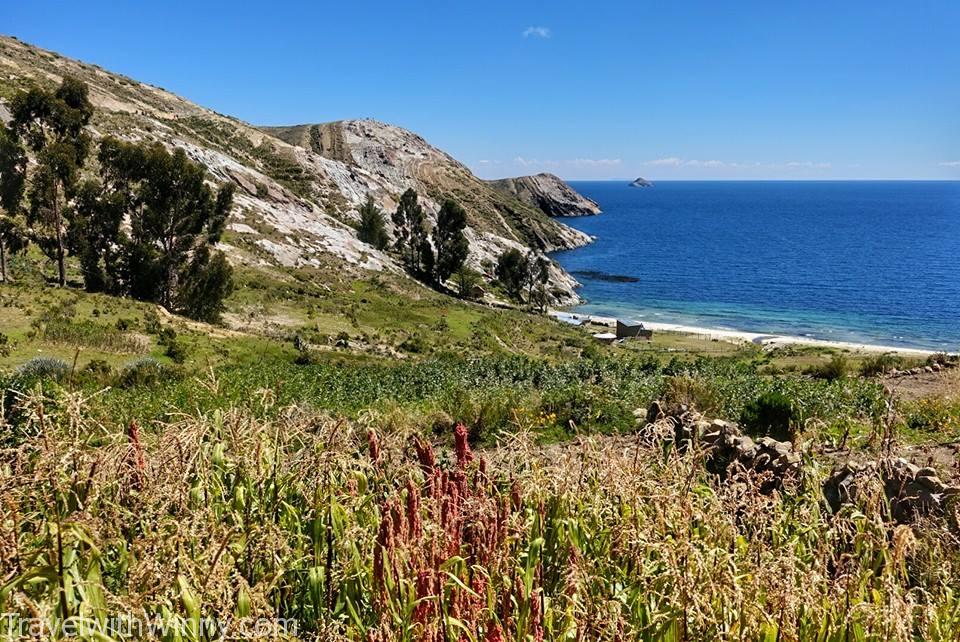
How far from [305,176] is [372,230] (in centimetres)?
2341

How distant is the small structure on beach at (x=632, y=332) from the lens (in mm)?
65625

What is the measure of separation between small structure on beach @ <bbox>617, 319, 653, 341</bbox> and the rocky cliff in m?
33.0

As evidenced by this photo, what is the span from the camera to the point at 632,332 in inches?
2586

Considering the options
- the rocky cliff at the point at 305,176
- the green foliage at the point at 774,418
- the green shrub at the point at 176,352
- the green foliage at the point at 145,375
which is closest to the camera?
the green foliage at the point at 774,418

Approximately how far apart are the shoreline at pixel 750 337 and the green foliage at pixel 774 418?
54674mm

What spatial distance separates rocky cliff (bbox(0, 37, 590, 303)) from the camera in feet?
245

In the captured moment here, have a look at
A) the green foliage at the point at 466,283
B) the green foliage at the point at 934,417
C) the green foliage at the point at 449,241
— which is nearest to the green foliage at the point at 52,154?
the green foliage at the point at 934,417

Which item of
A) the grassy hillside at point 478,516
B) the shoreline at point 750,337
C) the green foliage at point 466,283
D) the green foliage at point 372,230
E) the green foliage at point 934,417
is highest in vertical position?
the green foliage at point 372,230

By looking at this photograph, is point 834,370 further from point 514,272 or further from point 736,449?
point 514,272

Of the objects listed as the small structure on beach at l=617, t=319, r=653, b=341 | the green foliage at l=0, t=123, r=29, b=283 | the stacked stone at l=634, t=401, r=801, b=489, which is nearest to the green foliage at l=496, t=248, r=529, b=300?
the small structure on beach at l=617, t=319, r=653, b=341

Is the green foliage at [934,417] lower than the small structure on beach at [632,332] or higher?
higher

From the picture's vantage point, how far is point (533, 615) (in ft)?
9.82

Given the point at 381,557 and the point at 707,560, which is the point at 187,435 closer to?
the point at 381,557

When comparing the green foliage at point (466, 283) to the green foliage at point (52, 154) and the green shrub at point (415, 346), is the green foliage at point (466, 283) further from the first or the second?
the green foliage at point (52, 154)
